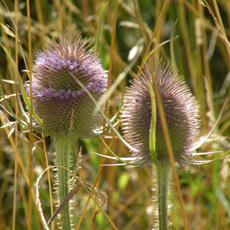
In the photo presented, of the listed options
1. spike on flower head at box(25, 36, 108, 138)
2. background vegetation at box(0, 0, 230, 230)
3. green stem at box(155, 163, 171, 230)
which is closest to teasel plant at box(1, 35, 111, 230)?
spike on flower head at box(25, 36, 108, 138)

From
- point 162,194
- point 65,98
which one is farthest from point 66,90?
point 162,194

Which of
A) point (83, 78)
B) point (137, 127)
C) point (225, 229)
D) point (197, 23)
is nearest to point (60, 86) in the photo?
point (83, 78)

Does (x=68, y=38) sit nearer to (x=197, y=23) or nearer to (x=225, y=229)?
(x=197, y=23)

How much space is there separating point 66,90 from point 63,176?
434mm

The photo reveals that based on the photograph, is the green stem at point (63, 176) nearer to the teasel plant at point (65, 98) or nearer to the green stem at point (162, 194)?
the teasel plant at point (65, 98)

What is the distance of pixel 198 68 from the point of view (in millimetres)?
2793

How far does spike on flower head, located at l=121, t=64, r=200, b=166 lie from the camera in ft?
5.14

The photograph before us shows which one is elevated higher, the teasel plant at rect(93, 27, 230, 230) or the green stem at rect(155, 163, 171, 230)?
the teasel plant at rect(93, 27, 230, 230)

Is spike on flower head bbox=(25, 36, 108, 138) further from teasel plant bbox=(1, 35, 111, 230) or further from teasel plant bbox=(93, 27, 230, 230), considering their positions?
teasel plant bbox=(93, 27, 230, 230)

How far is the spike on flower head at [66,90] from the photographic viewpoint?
63.4 inches

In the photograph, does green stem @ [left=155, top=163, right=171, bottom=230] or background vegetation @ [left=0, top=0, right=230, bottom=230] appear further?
background vegetation @ [left=0, top=0, right=230, bottom=230]

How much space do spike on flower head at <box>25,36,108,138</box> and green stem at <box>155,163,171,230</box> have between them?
0.40 meters

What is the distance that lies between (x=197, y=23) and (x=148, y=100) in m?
1.14

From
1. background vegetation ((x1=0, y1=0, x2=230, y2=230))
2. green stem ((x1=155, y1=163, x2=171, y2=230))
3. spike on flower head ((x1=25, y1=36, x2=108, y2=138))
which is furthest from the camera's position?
background vegetation ((x1=0, y1=0, x2=230, y2=230))
